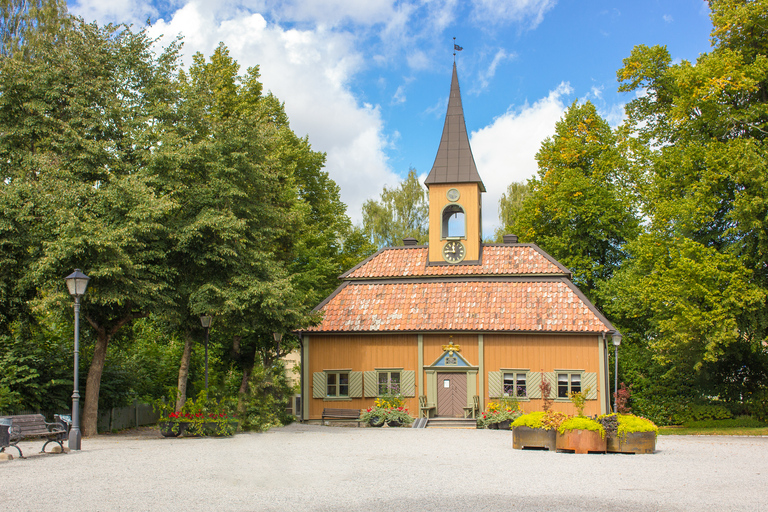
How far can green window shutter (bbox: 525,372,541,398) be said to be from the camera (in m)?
24.9

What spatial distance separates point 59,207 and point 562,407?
1786cm

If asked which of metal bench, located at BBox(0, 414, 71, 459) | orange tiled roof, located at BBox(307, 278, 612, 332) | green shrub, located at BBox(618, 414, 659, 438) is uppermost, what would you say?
orange tiled roof, located at BBox(307, 278, 612, 332)

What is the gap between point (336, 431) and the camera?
865 inches

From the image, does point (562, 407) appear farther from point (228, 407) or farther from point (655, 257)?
point (228, 407)

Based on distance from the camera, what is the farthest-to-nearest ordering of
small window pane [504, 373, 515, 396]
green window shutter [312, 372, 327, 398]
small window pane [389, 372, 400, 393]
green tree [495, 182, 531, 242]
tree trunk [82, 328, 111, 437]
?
green tree [495, 182, 531, 242] → green window shutter [312, 372, 327, 398] → small window pane [389, 372, 400, 393] → small window pane [504, 373, 515, 396] → tree trunk [82, 328, 111, 437]

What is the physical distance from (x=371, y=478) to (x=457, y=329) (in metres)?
14.4

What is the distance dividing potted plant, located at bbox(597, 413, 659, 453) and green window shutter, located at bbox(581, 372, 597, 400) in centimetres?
921

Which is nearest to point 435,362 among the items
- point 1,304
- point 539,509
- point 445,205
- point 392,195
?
point 445,205

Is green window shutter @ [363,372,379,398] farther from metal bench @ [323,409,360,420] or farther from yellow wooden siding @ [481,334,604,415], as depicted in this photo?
yellow wooden siding @ [481,334,604,415]

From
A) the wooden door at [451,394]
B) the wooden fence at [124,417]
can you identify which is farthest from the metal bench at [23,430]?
the wooden door at [451,394]

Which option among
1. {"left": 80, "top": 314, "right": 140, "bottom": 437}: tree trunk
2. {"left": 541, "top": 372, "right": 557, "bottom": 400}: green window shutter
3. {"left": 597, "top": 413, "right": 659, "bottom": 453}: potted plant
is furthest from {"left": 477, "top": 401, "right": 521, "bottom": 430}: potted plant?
{"left": 80, "top": 314, "right": 140, "bottom": 437}: tree trunk

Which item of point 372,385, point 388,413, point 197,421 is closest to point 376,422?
point 388,413

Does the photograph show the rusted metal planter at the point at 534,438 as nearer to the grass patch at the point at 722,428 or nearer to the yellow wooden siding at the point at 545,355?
the yellow wooden siding at the point at 545,355

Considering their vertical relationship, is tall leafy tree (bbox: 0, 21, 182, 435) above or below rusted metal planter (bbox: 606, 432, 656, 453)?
above
